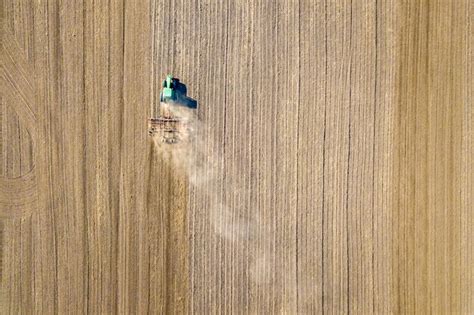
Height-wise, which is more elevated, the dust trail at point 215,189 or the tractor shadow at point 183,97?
the tractor shadow at point 183,97

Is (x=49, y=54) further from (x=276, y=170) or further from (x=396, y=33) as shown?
(x=396, y=33)

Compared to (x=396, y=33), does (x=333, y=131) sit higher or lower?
lower

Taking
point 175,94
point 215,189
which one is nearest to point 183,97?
point 175,94

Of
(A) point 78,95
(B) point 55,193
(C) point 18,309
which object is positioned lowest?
(C) point 18,309

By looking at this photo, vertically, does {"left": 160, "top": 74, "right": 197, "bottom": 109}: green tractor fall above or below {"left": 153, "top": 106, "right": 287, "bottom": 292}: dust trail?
above

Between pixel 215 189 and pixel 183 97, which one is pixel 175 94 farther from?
pixel 215 189

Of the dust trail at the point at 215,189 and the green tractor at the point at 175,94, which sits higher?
the green tractor at the point at 175,94

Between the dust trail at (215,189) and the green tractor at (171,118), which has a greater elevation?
the green tractor at (171,118)

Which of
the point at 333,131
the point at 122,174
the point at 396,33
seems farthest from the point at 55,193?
the point at 396,33

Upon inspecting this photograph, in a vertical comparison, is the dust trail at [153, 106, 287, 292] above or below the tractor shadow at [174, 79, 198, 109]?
below
